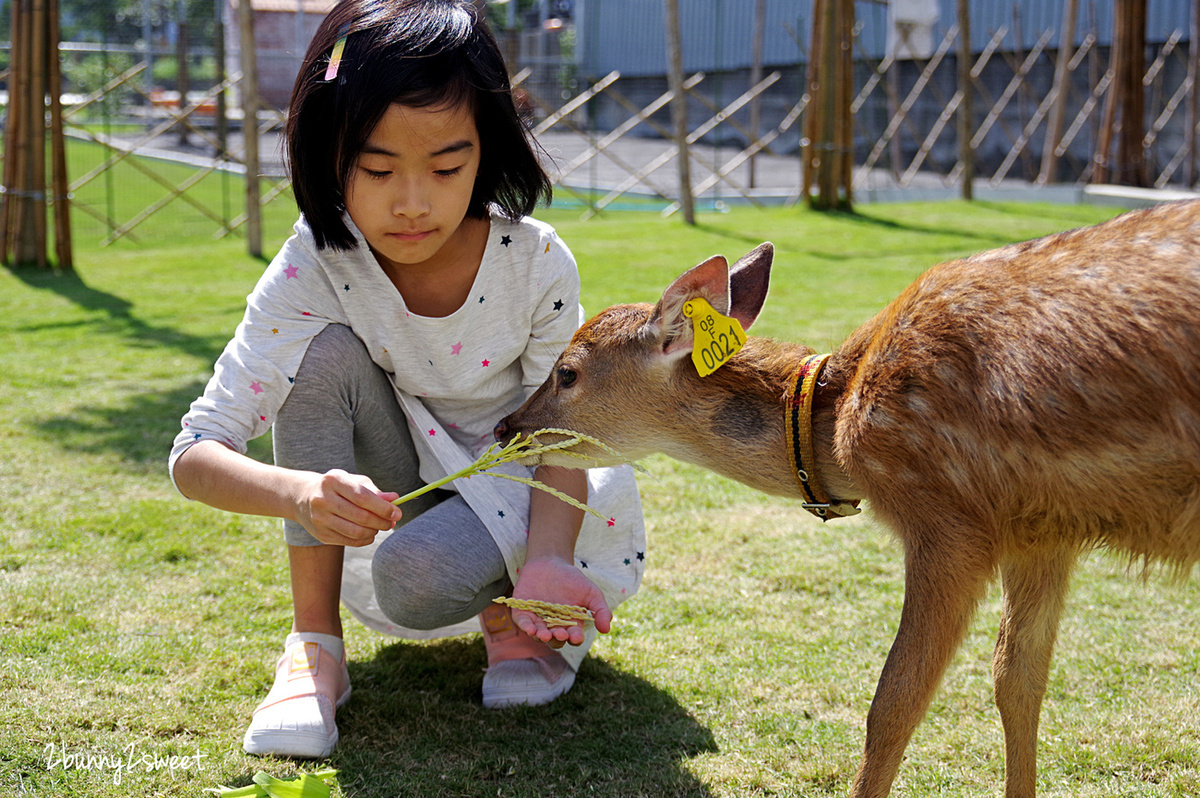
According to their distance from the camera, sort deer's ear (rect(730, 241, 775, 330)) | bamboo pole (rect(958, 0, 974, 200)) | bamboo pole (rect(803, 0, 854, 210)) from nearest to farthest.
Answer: deer's ear (rect(730, 241, 775, 330)), bamboo pole (rect(803, 0, 854, 210)), bamboo pole (rect(958, 0, 974, 200))

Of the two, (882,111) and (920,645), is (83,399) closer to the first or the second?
(920,645)

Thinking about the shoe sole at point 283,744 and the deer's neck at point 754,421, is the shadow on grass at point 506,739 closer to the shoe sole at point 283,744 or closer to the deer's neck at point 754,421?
the shoe sole at point 283,744

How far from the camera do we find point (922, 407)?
2361 mm

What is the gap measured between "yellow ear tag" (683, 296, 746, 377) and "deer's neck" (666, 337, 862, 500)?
0.11m

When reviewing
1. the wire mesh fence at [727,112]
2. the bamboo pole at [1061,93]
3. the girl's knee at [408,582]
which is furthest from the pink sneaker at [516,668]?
the bamboo pole at [1061,93]

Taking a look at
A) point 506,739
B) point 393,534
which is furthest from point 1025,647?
point 393,534

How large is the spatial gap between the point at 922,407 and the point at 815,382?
41 cm

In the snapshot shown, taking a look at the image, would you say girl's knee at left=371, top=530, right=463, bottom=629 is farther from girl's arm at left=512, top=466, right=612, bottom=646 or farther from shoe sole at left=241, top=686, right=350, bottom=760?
shoe sole at left=241, top=686, right=350, bottom=760

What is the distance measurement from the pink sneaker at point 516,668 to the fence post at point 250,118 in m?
8.73

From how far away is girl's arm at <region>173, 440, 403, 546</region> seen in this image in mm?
2359

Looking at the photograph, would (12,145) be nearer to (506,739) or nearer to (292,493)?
(292,493)

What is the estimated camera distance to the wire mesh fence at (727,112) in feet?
54.0

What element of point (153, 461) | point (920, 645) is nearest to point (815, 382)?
point (920, 645)

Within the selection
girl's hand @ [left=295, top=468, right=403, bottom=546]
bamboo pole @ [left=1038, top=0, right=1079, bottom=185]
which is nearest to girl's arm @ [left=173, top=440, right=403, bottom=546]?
girl's hand @ [left=295, top=468, right=403, bottom=546]
